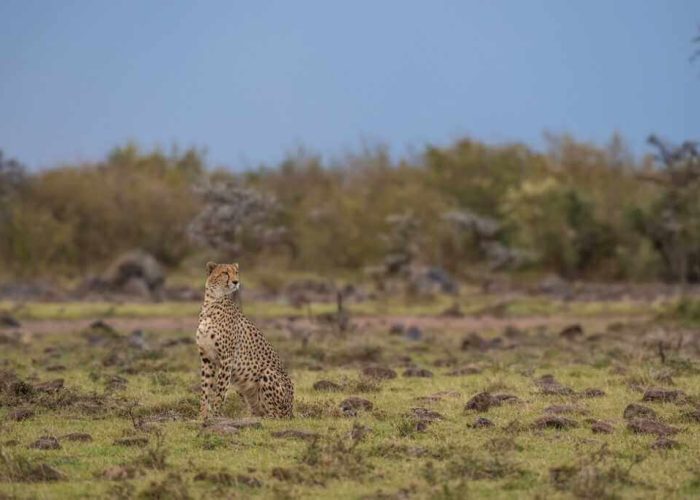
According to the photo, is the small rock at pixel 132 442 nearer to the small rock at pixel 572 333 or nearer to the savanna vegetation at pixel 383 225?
the small rock at pixel 572 333

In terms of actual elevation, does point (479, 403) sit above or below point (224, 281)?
below

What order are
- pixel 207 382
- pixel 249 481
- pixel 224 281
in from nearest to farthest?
pixel 249 481 → pixel 207 382 → pixel 224 281

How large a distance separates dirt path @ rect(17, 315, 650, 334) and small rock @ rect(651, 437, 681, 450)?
64.1ft

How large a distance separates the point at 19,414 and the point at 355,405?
13.3 feet

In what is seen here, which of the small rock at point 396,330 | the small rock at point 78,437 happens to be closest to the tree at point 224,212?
the small rock at point 396,330

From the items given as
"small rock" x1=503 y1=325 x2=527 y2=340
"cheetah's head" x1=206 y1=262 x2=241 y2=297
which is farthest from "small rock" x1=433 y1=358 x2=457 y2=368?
"cheetah's head" x1=206 y1=262 x2=241 y2=297

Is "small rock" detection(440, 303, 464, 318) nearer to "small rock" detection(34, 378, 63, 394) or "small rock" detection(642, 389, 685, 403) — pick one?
"small rock" detection(34, 378, 63, 394)

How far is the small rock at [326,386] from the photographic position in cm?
1770

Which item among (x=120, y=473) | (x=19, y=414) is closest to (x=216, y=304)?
(x=19, y=414)

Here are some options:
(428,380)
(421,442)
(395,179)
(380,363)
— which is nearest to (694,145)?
(380,363)

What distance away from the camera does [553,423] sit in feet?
45.9

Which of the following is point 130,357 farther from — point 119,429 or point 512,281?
point 512,281

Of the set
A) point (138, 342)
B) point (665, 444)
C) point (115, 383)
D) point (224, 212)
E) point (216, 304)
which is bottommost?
point (665, 444)

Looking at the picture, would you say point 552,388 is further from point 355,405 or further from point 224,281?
point 224,281
